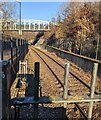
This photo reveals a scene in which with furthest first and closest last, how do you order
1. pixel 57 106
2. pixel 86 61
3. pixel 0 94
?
pixel 86 61, pixel 57 106, pixel 0 94

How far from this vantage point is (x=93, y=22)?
25172 millimetres

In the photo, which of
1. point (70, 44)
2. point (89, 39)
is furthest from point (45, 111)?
point (70, 44)

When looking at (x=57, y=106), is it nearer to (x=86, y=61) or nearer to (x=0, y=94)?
(x=0, y=94)

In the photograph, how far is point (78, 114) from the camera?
6.67 m

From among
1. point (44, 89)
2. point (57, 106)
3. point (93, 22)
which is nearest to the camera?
point (57, 106)

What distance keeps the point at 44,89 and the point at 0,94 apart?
8.35m

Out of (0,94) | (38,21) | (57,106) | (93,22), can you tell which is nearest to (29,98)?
(0,94)

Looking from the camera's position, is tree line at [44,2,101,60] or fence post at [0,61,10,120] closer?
fence post at [0,61,10,120]

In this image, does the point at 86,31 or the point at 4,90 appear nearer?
the point at 4,90

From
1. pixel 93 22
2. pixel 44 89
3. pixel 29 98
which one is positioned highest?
pixel 93 22

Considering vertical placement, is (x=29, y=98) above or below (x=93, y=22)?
below

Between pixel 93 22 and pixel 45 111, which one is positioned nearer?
pixel 45 111

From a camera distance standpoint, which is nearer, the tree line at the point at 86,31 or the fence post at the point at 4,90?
the fence post at the point at 4,90

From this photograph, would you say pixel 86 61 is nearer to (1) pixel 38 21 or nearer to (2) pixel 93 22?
A: (2) pixel 93 22
